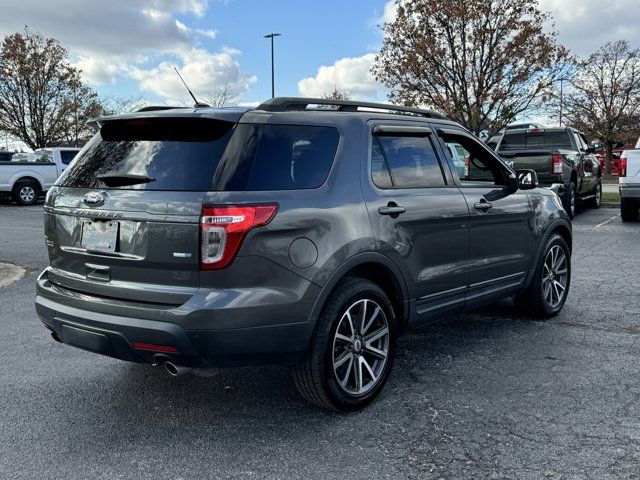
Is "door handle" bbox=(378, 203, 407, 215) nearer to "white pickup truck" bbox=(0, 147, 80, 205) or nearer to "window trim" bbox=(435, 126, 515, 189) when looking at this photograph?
"window trim" bbox=(435, 126, 515, 189)

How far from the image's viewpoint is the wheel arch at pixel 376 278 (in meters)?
3.43

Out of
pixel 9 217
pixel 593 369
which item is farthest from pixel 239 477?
pixel 9 217

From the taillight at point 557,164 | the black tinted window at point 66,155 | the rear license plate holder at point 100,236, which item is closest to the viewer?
the rear license plate holder at point 100,236

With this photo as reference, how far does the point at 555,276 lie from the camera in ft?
18.9

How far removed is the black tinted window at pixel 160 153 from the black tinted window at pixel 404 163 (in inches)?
42.7

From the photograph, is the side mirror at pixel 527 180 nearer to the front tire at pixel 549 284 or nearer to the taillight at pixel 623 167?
the front tire at pixel 549 284

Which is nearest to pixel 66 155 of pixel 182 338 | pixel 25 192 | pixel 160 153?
pixel 25 192

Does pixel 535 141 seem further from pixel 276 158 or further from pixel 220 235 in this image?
pixel 220 235

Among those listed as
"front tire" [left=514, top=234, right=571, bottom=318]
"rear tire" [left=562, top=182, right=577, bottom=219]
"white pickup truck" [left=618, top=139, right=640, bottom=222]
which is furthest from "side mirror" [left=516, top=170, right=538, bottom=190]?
"rear tire" [left=562, top=182, right=577, bottom=219]

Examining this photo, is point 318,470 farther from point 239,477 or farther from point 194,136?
point 194,136

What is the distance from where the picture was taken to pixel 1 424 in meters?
3.62

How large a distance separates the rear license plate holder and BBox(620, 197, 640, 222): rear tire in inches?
458

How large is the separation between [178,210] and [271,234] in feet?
1.56

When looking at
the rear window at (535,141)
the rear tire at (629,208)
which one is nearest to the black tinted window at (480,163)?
the rear tire at (629,208)
